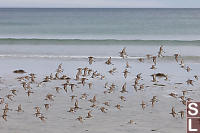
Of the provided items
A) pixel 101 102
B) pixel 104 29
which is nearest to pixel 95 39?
pixel 104 29

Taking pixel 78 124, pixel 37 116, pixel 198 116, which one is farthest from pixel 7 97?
pixel 198 116

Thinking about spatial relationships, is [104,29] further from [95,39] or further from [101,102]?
[101,102]

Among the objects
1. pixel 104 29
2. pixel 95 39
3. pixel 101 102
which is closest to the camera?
pixel 101 102

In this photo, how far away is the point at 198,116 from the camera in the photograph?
37.4 ft

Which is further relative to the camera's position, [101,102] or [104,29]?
[104,29]

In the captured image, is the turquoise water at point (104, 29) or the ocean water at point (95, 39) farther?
the turquoise water at point (104, 29)

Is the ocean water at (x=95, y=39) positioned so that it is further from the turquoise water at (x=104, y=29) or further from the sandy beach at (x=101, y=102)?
the sandy beach at (x=101, y=102)

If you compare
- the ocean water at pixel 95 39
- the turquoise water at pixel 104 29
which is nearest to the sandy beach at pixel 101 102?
the ocean water at pixel 95 39

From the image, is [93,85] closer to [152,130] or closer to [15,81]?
[15,81]

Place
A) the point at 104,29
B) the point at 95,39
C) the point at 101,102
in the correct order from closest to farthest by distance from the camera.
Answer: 1. the point at 101,102
2. the point at 95,39
3. the point at 104,29

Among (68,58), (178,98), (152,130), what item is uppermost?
(68,58)

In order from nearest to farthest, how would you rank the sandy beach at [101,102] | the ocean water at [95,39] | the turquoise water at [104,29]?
the sandy beach at [101,102]
the ocean water at [95,39]
the turquoise water at [104,29]

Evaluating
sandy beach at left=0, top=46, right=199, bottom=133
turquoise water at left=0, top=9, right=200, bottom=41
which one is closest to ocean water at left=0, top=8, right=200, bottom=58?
turquoise water at left=0, top=9, right=200, bottom=41

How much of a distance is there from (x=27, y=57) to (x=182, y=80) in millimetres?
13247
